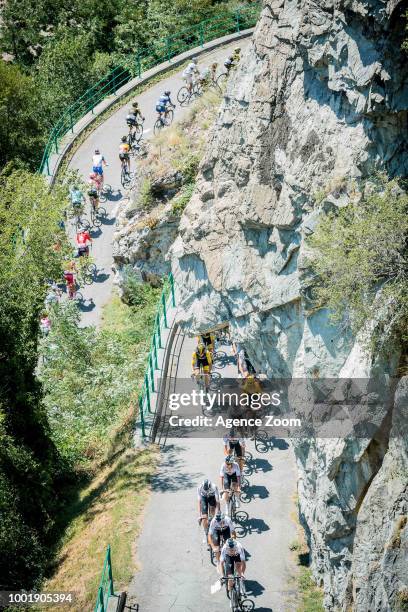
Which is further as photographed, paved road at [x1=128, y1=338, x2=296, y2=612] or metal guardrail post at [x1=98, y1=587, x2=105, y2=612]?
paved road at [x1=128, y1=338, x2=296, y2=612]

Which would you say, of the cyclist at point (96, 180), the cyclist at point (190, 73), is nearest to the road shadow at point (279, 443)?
the cyclist at point (96, 180)

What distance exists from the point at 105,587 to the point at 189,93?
23736 millimetres

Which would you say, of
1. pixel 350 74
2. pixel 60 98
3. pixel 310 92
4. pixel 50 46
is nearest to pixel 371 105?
pixel 350 74

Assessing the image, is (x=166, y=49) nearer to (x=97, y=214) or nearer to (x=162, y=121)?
(x=162, y=121)

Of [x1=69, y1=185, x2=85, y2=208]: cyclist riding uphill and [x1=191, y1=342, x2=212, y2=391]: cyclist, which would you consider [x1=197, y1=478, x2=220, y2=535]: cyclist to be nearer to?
[x1=191, y1=342, x2=212, y2=391]: cyclist

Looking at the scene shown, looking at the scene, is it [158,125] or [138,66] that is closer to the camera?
[158,125]

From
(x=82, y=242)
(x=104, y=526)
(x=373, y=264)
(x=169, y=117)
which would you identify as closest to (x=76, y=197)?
(x=82, y=242)

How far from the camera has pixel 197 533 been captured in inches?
797

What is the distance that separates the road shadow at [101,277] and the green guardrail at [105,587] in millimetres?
15618

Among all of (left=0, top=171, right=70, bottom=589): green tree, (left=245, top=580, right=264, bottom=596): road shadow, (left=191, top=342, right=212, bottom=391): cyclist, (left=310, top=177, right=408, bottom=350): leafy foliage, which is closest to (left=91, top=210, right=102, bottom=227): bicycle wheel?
(left=0, top=171, right=70, bottom=589): green tree

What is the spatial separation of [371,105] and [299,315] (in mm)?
4848

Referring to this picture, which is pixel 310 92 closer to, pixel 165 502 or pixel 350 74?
pixel 350 74

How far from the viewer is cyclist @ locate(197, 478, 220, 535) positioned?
1914cm

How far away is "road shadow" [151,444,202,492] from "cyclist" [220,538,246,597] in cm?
437
